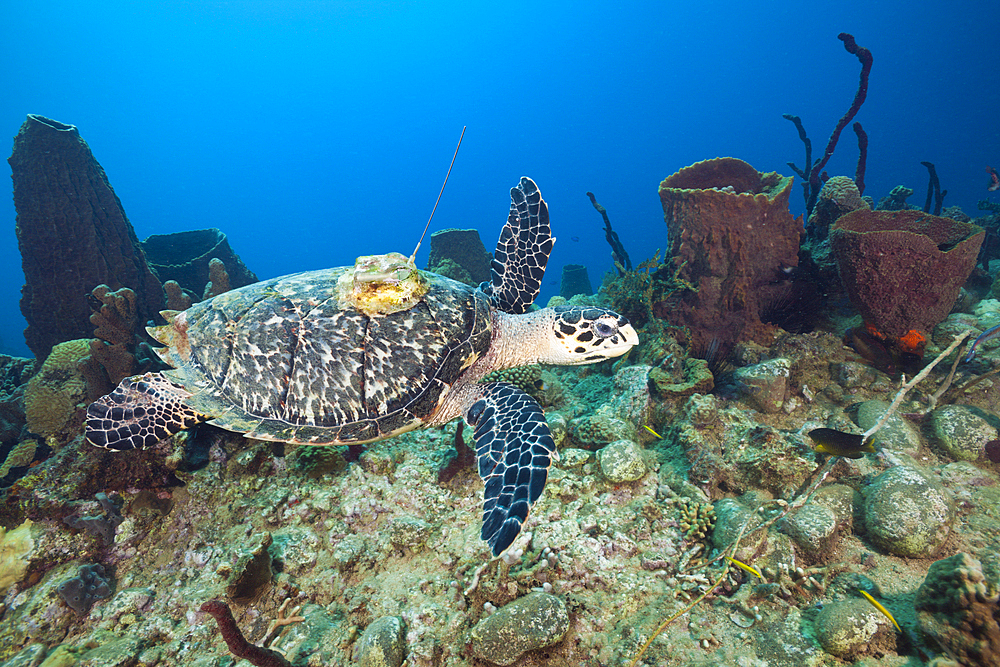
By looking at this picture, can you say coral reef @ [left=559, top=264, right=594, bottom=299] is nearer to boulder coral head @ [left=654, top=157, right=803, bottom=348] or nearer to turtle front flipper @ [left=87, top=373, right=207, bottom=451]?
boulder coral head @ [left=654, top=157, right=803, bottom=348]

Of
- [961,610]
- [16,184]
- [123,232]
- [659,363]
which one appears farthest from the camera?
[123,232]

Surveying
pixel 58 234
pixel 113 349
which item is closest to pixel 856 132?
pixel 113 349

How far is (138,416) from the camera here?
2.89 meters

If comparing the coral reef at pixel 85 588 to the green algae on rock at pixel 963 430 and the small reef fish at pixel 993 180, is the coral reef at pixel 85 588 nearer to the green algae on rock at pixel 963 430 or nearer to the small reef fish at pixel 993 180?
the green algae on rock at pixel 963 430

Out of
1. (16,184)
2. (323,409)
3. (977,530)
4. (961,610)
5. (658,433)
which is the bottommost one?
(658,433)

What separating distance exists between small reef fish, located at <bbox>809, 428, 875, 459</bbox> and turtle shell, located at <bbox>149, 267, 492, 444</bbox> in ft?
8.57

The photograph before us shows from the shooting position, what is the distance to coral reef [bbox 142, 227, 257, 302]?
22.7 feet

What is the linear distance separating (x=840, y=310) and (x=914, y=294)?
2.83 ft

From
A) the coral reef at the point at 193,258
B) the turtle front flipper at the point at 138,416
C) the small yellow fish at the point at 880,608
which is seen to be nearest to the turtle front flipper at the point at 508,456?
the small yellow fish at the point at 880,608

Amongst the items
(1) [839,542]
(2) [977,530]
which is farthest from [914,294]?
(1) [839,542]

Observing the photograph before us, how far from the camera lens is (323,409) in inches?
106

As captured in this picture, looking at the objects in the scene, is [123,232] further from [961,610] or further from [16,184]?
[961,610]

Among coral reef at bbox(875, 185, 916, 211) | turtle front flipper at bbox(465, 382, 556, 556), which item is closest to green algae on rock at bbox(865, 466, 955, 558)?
turtle front flipper at bbox(465, 382, 556, 556)

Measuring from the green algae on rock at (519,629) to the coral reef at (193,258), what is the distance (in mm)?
7623
